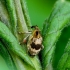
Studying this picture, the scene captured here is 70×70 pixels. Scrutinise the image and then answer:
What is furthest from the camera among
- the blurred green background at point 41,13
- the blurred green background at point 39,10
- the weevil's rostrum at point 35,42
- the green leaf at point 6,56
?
the blurred green background at point 39,10

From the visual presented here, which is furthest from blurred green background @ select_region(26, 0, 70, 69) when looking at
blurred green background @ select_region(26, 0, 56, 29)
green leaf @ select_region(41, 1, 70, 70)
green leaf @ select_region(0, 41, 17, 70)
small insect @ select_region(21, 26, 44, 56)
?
green leaf @ select_region(0, 41, 17, 70)

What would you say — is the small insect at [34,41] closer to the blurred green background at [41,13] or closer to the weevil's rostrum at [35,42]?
the weevil's rostrum at [35,42]

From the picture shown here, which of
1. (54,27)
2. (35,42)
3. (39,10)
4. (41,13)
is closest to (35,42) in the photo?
(35,42)

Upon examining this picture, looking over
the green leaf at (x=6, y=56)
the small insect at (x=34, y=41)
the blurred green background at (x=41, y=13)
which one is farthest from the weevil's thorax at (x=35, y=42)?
the blurred green background at (x=41, y=13)

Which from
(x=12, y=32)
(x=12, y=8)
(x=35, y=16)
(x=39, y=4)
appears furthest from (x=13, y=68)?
(x=39, y=4)

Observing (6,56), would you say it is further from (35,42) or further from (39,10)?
(39,10)

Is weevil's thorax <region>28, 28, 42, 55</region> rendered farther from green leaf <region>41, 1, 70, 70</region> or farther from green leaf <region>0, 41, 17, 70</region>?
green leaf <region>0, 41, 17, 70</region>
